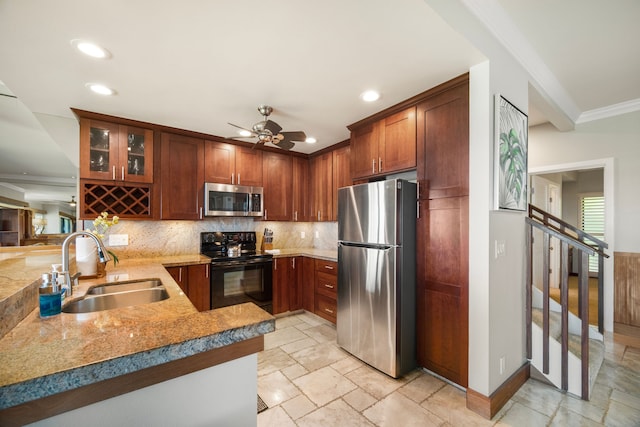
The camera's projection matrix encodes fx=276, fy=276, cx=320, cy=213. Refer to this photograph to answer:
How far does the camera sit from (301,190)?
4.38m

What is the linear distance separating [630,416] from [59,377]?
3170 mm

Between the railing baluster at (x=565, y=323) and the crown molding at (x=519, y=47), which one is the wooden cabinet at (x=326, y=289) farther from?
the crown molding at (x=519, y=47)

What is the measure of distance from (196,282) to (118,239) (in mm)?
1048

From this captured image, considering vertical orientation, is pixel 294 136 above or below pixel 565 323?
above

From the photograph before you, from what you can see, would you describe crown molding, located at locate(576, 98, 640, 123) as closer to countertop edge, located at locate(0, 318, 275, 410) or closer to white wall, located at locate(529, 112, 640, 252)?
white wall, located at locate(529, 112, 640, 252)

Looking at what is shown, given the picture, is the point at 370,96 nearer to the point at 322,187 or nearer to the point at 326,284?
the point at 322,187

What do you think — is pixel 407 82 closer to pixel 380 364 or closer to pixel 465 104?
pixel 465 104

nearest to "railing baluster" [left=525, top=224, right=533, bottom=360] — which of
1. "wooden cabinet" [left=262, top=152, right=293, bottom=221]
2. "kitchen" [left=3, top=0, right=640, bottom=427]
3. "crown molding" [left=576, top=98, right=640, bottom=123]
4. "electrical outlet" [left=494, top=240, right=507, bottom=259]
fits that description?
"kitchen" [left=3, top=0, right=640, bottom=427]

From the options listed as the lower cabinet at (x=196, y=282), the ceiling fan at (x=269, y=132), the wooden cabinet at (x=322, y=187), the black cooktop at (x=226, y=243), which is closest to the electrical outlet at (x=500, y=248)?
the ceiling fan at (x=269, y=132)

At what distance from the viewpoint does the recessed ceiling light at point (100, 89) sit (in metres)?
2.26

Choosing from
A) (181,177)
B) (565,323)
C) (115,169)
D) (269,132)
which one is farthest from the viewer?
(181,177)

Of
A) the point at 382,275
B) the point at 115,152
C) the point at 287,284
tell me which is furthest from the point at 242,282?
the point at 115,152

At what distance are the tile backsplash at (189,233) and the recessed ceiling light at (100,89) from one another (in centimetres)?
147

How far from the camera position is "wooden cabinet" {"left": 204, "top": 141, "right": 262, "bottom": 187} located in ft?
11.7
